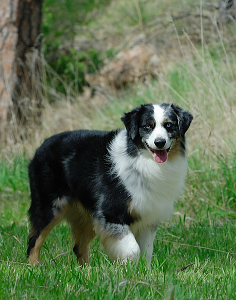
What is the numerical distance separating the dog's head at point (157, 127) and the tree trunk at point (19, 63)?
4.08m

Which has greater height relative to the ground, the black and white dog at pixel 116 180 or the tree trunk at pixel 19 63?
the tree trunk at pixel 19 63

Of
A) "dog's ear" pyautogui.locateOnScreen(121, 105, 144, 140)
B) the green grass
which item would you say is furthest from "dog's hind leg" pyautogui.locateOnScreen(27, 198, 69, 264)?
"dog's ear" pyautogui.locateOnScreen(121, 105, 144, 140)

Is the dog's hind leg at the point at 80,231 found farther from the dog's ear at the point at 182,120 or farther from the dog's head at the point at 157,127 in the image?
the dog's ear at the point at 182,120

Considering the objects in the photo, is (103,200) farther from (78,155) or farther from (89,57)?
(89,57)

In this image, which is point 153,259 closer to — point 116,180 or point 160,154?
point 116,180

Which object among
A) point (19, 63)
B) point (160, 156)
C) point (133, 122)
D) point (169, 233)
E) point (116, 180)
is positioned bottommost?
point (169, 233)

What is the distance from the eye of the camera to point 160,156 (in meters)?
4.03

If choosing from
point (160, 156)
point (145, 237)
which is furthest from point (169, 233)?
point (160, 156)

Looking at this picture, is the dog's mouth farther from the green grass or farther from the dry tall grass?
the dry tall grass

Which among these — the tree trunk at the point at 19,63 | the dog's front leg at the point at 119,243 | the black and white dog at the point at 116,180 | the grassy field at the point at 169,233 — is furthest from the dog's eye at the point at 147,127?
the tree trunk at the point at 19,63

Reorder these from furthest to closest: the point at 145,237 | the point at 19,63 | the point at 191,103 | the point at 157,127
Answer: the point at 19,63 < the point at 191,103 < the point at 145,237 < the point at 157,127

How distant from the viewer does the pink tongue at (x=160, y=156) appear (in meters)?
4.02

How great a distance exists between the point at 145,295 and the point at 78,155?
Result: 1865 mm

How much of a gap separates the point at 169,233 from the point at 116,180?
1.07m
